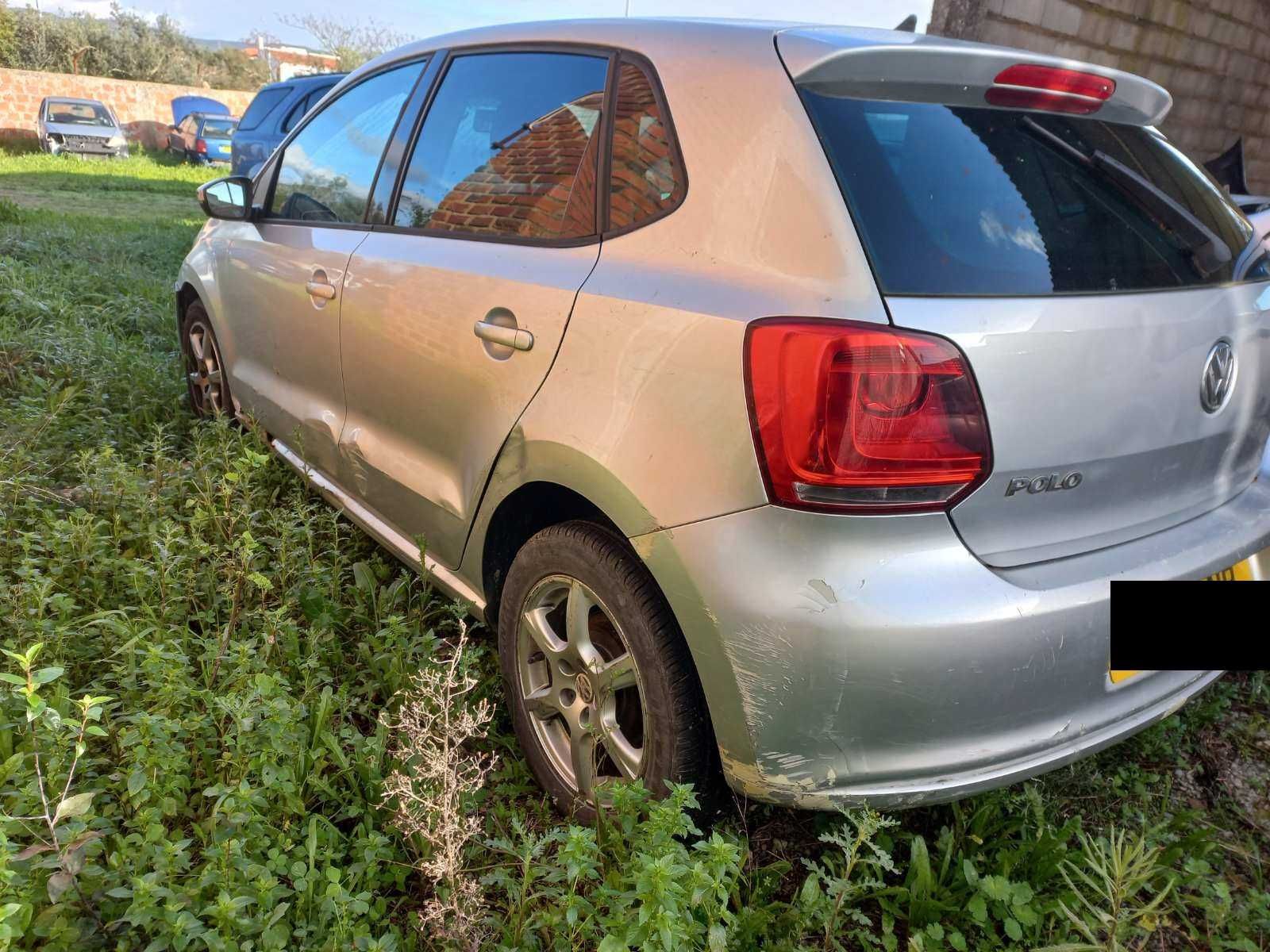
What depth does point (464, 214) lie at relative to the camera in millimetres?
2295

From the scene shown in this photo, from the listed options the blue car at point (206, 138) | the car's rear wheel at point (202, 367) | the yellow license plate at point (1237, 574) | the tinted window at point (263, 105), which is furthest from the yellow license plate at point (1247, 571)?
the blue car at point (206, 138)

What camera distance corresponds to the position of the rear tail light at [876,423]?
1.41 m

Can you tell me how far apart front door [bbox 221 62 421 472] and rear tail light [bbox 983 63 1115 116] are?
1.75m

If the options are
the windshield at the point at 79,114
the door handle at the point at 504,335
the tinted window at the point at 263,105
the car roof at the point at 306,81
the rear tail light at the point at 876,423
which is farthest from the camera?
the windshield at the point at 79,114

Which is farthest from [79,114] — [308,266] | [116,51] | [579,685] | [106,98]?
[579,685]

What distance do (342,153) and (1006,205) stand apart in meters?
2.18

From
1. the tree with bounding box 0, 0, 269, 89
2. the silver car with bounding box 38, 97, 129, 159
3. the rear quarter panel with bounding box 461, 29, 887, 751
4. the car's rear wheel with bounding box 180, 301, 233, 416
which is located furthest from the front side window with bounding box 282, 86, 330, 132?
the tree with bounding box 0, 0, 269, 89

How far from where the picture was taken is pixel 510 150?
222cm

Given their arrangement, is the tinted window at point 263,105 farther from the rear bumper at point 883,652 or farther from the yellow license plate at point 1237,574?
the yellow license plate at point 1237,574

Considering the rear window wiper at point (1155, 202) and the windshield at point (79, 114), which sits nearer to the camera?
the rear window wiper at point (1155, 202)

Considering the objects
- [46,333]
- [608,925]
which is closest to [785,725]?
[608,925]

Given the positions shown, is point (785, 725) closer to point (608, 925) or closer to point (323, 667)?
point (608, 925)

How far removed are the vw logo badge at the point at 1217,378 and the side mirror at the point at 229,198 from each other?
10.1ft

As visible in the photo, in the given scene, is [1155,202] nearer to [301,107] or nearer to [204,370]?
[204,370]
